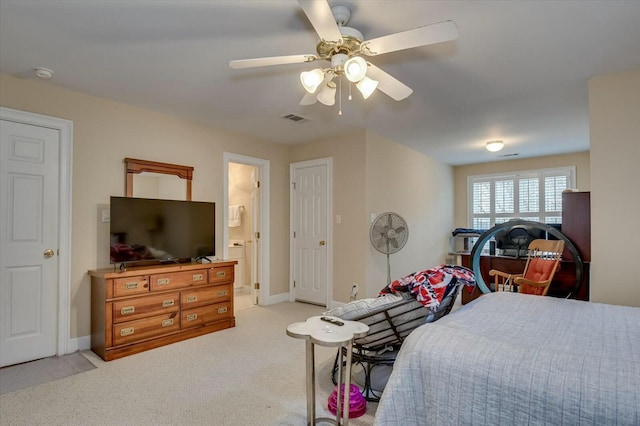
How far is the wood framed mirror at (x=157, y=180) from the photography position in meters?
3.48

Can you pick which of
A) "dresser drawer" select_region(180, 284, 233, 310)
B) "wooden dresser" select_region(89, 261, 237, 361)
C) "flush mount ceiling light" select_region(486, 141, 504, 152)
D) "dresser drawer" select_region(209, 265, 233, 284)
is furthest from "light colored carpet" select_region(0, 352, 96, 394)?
"flush mount ceiling light" select_region(486, 141, 504, 152)

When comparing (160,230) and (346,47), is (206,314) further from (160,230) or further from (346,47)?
(346,47)

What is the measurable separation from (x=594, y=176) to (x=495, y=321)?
1.91 meters

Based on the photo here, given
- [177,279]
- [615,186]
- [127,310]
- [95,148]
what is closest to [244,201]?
[177,279]

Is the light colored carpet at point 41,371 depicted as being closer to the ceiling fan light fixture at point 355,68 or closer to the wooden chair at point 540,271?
the ceiling fan light fixture at point 355,68

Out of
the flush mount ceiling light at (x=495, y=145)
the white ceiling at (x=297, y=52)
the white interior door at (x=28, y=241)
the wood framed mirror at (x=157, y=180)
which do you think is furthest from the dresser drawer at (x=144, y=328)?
the flush mount ceiling light at (x=495, y=145)

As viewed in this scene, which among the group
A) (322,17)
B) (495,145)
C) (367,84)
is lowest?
(367,84)

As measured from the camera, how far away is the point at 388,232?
3.97m

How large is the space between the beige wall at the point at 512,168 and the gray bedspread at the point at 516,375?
5.06m

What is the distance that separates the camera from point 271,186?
5.04m

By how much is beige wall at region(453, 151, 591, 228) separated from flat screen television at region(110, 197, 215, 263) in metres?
5.34

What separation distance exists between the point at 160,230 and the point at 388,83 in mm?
2600

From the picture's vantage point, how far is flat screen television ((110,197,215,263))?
3.20 metres

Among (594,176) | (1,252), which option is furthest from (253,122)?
(594,176)
